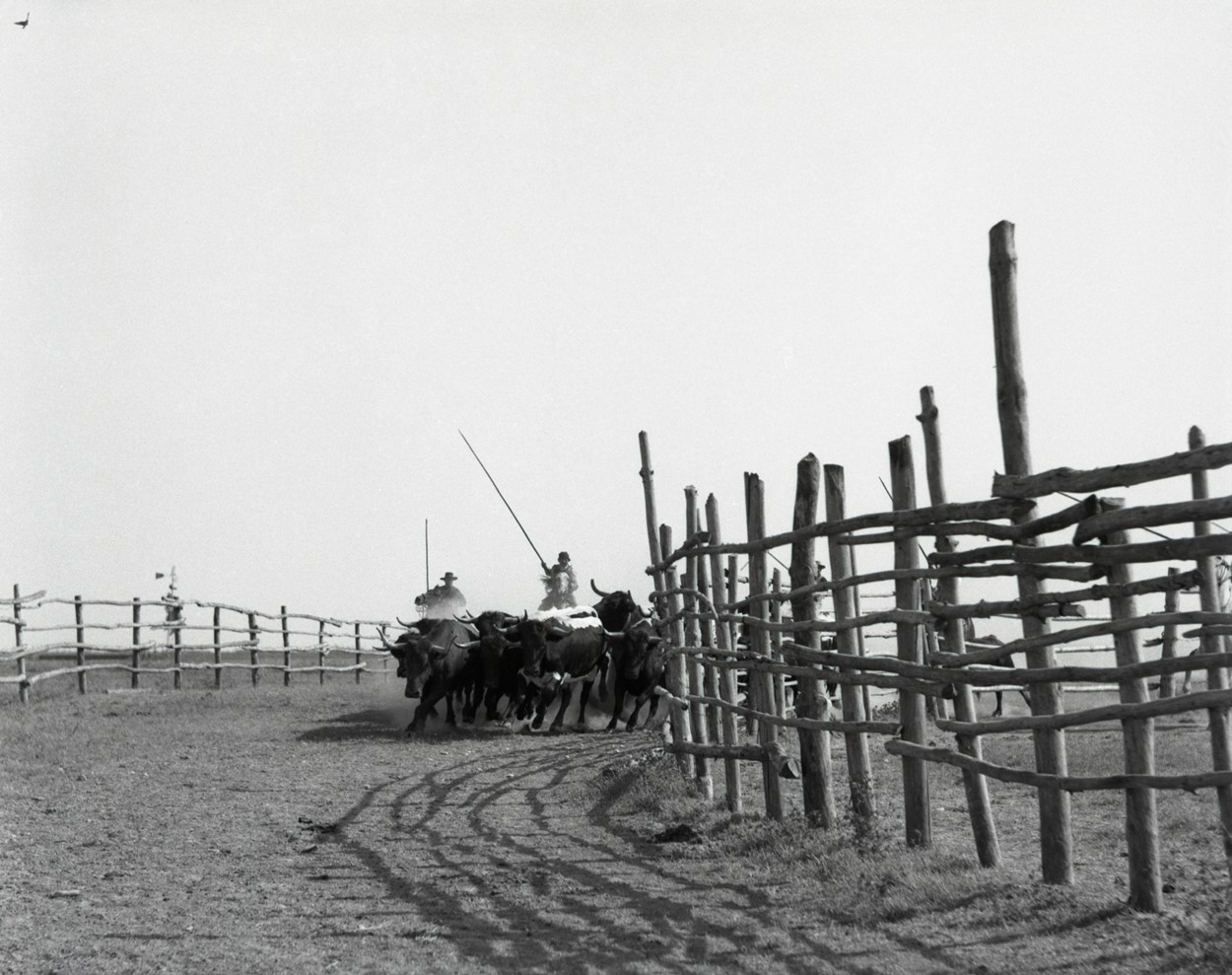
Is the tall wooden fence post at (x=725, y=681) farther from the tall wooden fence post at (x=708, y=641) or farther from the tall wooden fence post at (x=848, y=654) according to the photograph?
the tall wooden fence post at (x=848, y=654)

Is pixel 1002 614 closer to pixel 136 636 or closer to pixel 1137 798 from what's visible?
pixel 1137 798

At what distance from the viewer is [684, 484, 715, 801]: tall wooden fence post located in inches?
393

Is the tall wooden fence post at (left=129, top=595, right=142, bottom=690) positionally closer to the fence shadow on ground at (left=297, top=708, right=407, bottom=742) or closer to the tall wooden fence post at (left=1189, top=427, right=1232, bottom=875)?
the fence shadow on ground at (left=297, top=708, right=407, bottom=742)

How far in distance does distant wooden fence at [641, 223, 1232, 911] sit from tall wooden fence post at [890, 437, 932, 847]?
1 cm

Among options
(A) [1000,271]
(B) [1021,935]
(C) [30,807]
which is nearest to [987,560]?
(A) [1000,271]

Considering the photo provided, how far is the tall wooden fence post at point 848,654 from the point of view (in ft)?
23.7

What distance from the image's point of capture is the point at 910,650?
6902mm

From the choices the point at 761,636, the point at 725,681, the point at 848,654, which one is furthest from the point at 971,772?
the point at 725,681

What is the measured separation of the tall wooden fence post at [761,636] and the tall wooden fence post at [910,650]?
56.9 inches

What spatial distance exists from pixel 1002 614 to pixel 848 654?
154 centimetres

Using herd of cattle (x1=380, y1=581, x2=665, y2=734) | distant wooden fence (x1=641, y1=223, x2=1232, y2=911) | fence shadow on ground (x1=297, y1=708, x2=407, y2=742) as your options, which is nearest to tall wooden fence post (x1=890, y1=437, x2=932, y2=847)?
distant wooden fence (x1=641, y1=223, x2=1232, y2=911)

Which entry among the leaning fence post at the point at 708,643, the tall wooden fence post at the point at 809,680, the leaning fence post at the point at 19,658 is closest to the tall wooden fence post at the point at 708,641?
the leaning fence post at the point at 708,643

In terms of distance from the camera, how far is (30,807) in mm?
9234

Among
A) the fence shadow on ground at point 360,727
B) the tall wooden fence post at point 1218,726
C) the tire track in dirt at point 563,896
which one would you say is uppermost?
the tall wooden fence post at point 1218,726
